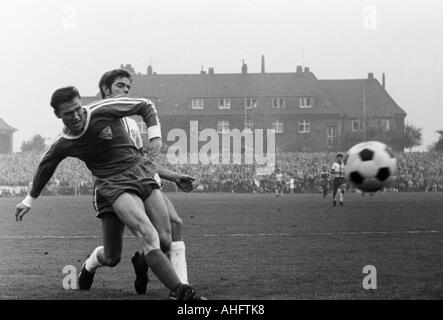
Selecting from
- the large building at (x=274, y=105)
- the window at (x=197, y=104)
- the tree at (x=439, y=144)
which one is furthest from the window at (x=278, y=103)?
the tree at (x=439, y=144)

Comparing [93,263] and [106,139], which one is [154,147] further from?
[93,263]

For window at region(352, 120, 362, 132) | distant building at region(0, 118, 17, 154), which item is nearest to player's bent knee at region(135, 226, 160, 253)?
window at region(352, 120, 362, 132)

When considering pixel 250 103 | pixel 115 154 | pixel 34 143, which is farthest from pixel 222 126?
pixel 115 154

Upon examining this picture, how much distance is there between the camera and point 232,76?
96625 mm

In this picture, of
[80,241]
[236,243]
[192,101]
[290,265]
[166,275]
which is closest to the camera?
[166,275]

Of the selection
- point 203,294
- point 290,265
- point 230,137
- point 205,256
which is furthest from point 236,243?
point 230,137

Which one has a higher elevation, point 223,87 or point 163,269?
point 223,87

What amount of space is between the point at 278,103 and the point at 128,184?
84264mm

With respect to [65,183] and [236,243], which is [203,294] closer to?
[236,243]

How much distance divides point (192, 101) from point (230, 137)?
1004 cm

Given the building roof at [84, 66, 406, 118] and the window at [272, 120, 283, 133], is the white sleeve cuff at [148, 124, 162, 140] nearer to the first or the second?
the building roof at [84, 66, 406, 118]

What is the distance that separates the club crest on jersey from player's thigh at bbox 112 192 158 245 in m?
0.57

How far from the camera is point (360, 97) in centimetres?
10038
